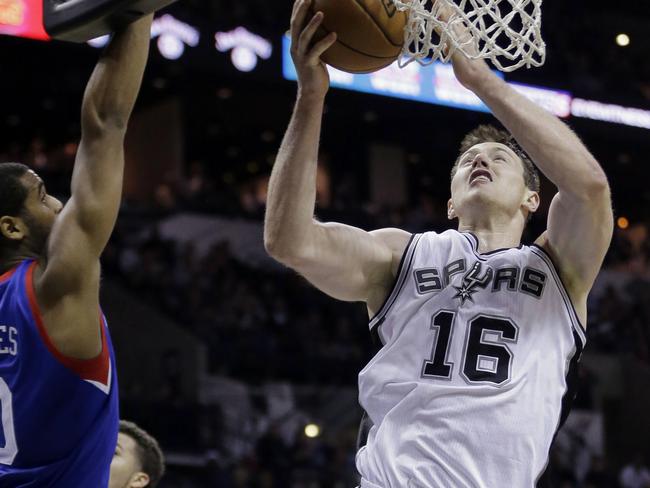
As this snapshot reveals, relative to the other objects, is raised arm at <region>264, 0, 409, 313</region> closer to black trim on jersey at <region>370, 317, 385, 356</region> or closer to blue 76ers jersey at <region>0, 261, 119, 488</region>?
black trim on jersey at <region>370, 317, 385, 356</region>

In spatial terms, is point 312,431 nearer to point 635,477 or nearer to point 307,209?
point 635,477

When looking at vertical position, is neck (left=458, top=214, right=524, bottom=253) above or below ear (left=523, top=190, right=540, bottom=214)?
below

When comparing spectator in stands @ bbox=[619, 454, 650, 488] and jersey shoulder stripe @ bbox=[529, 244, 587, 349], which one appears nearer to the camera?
jersey shoulder stripe @ bbox=[529, 244, 587, 349]

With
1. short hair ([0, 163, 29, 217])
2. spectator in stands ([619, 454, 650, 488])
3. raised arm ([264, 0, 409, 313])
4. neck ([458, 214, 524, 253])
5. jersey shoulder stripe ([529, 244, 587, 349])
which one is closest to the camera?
short hair ([0, 163, 29, 217])

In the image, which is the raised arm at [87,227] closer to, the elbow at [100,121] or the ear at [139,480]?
the elbow at [100,121]

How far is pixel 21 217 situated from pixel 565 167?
4.86 ft

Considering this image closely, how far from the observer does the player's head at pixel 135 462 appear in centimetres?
379

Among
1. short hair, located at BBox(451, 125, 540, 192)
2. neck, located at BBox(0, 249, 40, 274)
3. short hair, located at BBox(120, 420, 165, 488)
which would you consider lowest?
short hair, located at BBox(120, 420, 165, 488)

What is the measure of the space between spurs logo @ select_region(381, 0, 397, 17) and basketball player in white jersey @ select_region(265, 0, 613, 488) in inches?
8.5

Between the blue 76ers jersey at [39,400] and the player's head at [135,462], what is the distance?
107 centimetres

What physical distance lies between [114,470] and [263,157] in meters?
15.0

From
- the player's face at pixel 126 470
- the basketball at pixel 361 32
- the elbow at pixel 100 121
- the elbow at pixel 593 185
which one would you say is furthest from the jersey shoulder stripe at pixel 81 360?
the elbow at pixel 593 185

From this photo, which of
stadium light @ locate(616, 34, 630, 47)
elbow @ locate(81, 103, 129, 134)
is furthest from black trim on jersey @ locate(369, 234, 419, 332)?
stadium light @ locate(616, 34, 630, 47)

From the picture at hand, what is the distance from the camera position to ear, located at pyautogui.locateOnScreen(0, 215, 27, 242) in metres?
2.78
